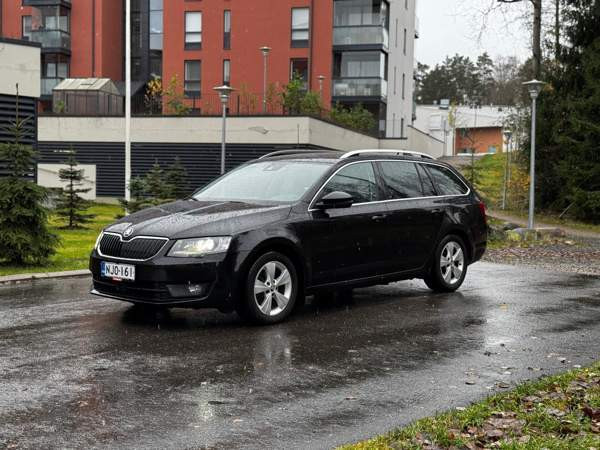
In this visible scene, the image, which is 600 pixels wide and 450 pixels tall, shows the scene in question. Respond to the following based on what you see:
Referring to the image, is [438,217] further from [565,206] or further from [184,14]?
[184,14]

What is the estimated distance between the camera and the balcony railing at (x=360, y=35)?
4556cm

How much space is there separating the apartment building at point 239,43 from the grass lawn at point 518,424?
128 ft

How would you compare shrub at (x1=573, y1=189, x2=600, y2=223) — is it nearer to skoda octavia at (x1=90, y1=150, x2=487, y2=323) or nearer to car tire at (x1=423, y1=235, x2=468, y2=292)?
skoda octavia at (x1=90, y1=150, x2=487, y2=323)

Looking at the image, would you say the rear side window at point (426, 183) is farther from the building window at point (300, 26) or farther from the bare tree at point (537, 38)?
the building window at point (300, 26)

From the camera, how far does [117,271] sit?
739 cm

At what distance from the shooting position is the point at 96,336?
6953 millimetres

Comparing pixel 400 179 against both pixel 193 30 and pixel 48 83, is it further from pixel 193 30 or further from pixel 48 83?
pixel 48 83

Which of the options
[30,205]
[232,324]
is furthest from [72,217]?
[232,324]

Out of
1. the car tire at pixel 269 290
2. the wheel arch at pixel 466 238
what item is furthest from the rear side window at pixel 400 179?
the car tire at pixel 269 290

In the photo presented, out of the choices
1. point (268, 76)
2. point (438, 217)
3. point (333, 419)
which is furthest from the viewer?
point (268, 76)

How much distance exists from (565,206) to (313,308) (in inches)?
904

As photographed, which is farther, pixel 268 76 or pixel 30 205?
pixel 268 76

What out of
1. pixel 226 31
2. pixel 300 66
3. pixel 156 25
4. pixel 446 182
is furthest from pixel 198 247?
pixel 156 25

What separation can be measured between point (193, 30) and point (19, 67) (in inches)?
1196
